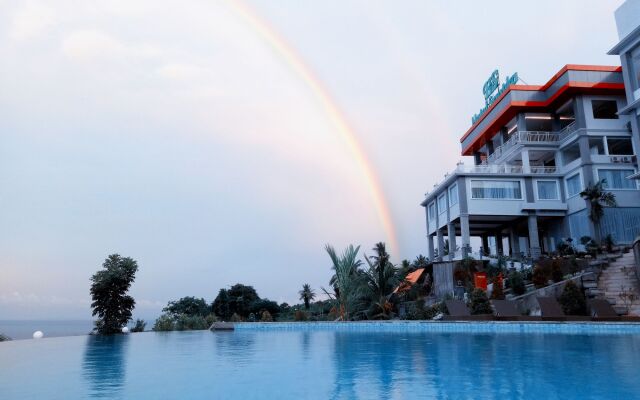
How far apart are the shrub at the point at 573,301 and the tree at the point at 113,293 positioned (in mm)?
17334

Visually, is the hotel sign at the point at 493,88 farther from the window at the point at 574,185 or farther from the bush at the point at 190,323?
the bush at the point at 190,323

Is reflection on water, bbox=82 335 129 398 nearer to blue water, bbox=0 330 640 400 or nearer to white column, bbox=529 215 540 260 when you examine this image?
blue water, bbox=0 330 640 400

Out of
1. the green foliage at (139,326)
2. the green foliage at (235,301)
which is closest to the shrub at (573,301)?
→ the green foliage at (139,326)

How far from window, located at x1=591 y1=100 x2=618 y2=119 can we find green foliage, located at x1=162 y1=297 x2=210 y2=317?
97.9 ft

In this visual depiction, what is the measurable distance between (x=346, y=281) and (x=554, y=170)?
61.4 feet

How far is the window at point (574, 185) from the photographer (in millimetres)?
30625

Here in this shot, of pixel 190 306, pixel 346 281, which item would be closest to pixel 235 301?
pixel 190 306

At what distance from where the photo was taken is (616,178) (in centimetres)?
3012

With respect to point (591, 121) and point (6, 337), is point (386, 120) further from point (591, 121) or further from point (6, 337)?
point (6, 337)

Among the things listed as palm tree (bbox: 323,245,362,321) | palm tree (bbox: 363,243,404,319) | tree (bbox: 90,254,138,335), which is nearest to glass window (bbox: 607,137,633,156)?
palm tree (bbox: 363,243,404,319)

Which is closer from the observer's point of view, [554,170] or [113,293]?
[113,293]

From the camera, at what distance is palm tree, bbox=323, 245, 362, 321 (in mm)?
22500

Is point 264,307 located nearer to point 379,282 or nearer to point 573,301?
point 379,282

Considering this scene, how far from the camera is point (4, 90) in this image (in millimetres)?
23125
